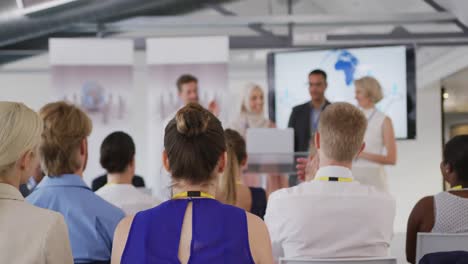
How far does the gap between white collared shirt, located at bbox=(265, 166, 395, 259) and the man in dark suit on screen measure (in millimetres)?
3362

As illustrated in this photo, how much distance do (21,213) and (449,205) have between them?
5.75ft

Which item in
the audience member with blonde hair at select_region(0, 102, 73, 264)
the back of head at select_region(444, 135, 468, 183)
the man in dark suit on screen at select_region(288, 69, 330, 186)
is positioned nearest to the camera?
the audience member with blonde hair at select_region(0, 102, 73, 264)

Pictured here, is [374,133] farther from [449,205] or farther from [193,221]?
[193,221]

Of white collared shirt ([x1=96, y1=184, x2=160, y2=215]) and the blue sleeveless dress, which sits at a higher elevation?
the blue sleeveless dress

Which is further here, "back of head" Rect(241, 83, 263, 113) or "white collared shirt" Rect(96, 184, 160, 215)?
"back of head" Rect(241, 83, 263, 113)

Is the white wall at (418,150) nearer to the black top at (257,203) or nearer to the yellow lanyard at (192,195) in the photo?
the black top at (257,203)

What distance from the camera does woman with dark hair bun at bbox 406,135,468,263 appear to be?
2.98 m

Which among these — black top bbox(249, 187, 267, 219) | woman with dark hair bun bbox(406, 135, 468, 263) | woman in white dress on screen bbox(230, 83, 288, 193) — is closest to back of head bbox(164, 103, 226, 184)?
woman with dark hair bun bbox(406, 135, 468, 263)

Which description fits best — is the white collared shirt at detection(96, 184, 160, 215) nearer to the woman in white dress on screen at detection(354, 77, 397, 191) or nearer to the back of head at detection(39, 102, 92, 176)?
the back of head at detection(39, 102, 92, 176)

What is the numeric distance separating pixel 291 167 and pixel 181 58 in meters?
2.60

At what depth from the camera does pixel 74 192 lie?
2.72 meters

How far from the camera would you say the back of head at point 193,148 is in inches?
78.5

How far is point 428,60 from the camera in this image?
11688 millimetres

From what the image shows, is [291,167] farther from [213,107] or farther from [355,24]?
[355,24]
